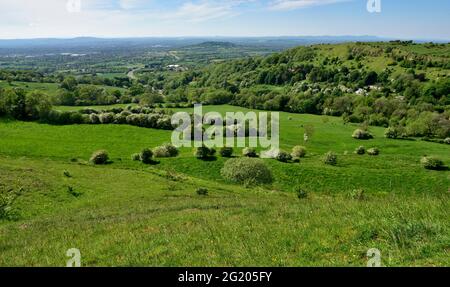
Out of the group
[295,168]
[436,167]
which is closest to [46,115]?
[295,168]

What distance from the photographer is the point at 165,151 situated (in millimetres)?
74000

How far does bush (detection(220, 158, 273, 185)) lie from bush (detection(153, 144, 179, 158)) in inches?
650

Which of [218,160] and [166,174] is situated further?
[218,160]

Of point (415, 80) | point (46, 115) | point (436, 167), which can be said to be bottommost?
point (436, 167)

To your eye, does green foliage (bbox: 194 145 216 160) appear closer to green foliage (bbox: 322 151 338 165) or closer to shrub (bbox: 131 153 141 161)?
shrub (bbox: 131 153 141 161)

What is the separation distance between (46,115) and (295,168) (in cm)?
6695

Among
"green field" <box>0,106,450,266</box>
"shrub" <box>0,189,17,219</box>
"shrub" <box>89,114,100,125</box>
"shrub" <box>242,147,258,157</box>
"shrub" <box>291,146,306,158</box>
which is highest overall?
"green field" <box>0,106,450,266</box>

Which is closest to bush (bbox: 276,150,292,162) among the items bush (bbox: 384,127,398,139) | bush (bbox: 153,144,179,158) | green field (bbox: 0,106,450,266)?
bush (bbox: 153,144,179,158)

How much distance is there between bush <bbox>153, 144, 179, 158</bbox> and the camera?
73.4 meters

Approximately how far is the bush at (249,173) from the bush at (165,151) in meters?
16.5

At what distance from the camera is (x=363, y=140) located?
101 metres
